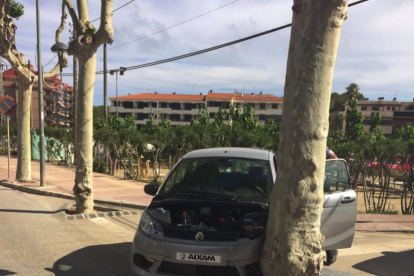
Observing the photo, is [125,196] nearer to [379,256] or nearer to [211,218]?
[211,218]

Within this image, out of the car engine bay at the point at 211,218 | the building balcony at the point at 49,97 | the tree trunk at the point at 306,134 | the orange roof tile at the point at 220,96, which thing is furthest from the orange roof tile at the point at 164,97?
the tree trunk at the point at 306,134

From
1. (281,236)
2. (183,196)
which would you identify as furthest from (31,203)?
(281,236)

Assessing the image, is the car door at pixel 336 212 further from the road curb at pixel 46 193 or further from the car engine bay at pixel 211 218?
the road curb at pixel 46 193

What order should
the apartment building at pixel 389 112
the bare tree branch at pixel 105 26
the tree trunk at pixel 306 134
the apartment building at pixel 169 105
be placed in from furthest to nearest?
1. the apartment building at pixel 169 105
2. the apartment building at pixel 389 112
3. the bare tree branch at pixel 105 26
4. the tree trunk at pixel 306 134

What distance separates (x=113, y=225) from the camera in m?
7.19

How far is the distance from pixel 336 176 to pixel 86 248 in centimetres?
410

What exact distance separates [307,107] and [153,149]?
1327cm

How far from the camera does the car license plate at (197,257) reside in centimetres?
327

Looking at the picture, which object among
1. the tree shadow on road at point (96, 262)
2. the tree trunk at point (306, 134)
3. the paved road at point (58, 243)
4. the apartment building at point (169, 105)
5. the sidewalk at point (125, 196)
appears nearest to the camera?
the tree trunk at point (306, 134)

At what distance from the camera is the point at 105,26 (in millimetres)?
7465

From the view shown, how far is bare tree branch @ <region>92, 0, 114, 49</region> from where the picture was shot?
24.3ft

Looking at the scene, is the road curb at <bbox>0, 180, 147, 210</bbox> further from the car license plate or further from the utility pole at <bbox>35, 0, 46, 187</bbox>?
the car license plate

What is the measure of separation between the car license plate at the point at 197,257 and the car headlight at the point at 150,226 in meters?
0.37

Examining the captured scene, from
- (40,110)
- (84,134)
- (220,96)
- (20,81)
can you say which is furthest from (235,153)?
(220,96)
